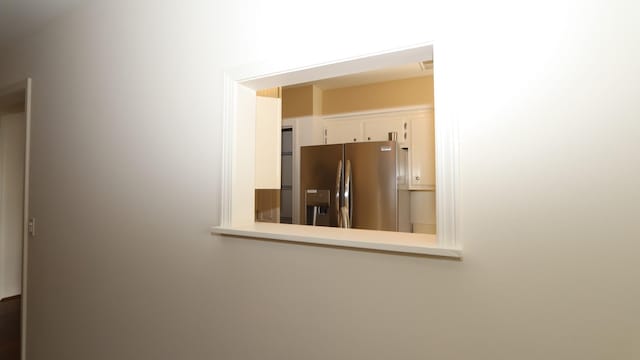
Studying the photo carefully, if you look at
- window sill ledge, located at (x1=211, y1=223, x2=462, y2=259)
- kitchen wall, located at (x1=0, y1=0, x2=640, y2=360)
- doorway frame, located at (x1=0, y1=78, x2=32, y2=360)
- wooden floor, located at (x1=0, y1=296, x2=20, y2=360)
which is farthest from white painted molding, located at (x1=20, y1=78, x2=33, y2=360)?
window sill ledge, located at (x1=211, y1=223, x2=462, y2=259)

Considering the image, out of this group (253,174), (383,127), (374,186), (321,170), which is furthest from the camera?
(383,127)

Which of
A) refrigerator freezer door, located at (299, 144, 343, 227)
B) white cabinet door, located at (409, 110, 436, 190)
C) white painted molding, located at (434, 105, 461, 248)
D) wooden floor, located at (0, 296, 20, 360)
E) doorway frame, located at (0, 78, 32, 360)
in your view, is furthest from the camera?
white cabinet door, located at (409, 110, 436, 190)

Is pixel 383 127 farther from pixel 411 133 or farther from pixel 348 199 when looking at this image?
pixel 348 199

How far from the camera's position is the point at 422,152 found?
3393 millimetres

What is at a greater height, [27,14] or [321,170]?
[27,14]

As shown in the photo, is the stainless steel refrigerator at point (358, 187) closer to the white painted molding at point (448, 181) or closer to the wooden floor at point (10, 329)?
the white painted molding at point (448, 181)

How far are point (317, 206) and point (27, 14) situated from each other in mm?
2417

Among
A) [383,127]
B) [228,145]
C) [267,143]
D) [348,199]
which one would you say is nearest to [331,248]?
[228,145]

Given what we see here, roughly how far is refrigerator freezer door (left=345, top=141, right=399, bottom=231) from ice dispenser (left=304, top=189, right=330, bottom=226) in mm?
251

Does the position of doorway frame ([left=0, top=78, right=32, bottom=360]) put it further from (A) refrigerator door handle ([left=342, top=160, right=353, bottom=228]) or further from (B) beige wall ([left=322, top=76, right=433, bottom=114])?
(B) beige wall ([left=322, top=76, right=433, bottom=114])

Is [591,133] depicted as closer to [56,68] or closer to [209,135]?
[209,135]

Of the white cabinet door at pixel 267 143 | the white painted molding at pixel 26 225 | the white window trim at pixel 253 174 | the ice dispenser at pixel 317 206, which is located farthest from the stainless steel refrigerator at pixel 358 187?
the white painted molding at pixel 26 225

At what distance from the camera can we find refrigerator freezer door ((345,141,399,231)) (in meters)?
2.90

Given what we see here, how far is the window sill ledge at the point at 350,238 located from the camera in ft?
3.37
